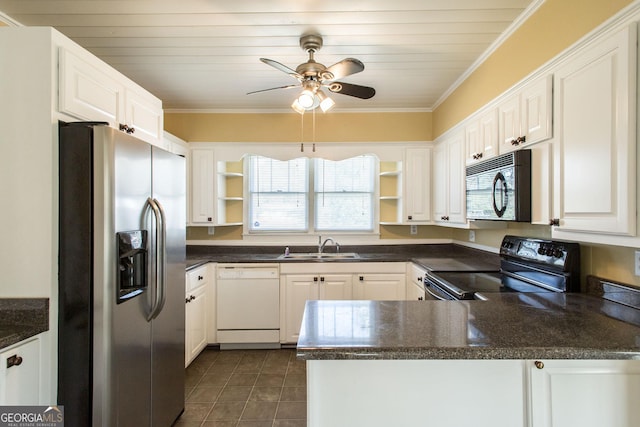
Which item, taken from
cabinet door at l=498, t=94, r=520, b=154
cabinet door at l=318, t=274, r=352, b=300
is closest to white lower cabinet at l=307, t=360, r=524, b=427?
cabinet door at l=498, t=94, r=520, b=154

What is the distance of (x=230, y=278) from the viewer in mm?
3246

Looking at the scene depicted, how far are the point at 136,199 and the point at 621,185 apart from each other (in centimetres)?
210

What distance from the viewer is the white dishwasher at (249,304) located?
3.24 metres

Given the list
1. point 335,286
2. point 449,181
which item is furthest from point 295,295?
point 449,181

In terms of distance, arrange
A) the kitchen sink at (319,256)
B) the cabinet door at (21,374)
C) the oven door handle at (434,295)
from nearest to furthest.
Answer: the cabinet door at (21,374) < the oven door handle at (434,295) < the kitchen sink at (319,256)

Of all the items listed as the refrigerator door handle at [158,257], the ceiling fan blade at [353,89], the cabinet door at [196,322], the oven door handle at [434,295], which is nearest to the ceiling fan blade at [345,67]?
the ceiling fan blade at [353,89]

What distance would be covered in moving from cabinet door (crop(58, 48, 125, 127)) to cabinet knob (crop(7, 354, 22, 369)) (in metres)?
1.02

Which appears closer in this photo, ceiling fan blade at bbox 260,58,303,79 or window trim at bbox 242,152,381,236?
ceiling fan blade at bbox 260,58,303,79

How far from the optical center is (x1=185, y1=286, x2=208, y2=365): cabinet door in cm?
276

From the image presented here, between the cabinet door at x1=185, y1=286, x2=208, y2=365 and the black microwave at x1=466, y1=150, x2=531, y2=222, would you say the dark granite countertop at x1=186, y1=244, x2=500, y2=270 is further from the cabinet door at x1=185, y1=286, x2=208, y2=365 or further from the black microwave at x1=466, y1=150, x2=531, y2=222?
the black microwave at x1=466, y1=150, x2=531, y2=222

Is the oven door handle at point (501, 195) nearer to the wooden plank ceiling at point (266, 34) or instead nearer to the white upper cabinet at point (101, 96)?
the wooden plank ceiling at point (266, 34)

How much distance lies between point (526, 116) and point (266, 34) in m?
1.75

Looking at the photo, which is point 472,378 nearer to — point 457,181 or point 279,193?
point 457,181

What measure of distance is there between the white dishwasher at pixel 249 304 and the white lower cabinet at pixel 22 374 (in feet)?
6.35
